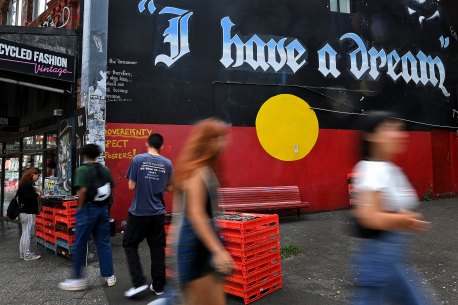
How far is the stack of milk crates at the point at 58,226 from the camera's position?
6.23m

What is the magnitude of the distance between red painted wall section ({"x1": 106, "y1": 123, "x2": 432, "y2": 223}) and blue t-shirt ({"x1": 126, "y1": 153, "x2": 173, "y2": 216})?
3658mm

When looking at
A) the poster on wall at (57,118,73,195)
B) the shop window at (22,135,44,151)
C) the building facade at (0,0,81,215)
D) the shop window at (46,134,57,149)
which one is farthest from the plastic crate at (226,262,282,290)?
the shop window at (22,135,44,151)

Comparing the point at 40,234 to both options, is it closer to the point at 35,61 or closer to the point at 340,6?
the point at 35,61

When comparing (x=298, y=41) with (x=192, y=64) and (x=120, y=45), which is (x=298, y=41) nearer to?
(x=192, y=64)

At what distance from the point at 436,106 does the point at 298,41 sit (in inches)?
219

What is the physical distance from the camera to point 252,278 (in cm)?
444

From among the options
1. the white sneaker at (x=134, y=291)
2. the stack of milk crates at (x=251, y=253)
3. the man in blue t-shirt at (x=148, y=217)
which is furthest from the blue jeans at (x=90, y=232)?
the stack of milk crates at (x=251, y=253)

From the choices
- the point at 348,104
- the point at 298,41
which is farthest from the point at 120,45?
the point at 348,104

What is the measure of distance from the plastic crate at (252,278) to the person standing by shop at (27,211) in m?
3.83

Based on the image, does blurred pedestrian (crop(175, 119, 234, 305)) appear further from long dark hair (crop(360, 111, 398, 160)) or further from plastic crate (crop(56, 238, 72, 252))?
plastic crate (crop(56, 238, 72, 252))

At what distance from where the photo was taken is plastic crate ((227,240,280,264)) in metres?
4.37

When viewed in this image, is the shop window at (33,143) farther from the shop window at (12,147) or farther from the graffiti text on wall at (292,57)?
the graffiti text on wall at (292,57)

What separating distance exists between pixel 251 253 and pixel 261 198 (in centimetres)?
521

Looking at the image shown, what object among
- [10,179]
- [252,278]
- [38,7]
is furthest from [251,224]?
[10,179]
